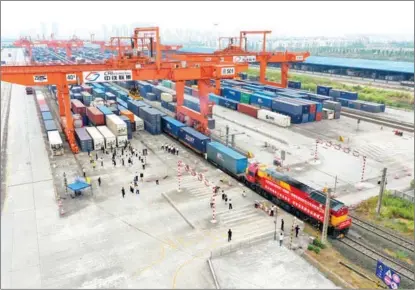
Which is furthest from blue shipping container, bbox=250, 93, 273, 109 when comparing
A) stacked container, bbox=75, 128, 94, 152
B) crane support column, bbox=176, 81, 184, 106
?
stacked container, bbox=75, 128, 94, 152

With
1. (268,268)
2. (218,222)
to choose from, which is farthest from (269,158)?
(268,268)

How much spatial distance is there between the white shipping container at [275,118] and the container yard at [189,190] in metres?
0.34

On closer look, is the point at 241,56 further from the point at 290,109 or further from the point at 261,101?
the point at 290,109

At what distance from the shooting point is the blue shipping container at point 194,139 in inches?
1610

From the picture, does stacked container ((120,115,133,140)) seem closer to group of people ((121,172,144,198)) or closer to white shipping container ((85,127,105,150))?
white shipping container ((85,127,105,150))

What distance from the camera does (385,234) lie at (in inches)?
996

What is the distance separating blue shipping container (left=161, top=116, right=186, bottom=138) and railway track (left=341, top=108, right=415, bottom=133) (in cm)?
3388

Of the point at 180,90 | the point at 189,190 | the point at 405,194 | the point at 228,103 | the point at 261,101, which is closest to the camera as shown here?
the point at 405,194

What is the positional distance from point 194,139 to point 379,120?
3616 cm

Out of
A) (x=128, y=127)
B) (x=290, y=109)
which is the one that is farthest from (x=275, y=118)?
(x=128, y=127)

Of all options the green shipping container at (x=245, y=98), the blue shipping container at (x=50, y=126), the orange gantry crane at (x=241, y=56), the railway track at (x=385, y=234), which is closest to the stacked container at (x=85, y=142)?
the blue shipping container at (x=50, y=126)

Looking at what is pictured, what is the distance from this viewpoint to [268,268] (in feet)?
67.6

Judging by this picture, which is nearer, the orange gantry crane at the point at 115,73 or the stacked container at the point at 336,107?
the orange gantry crane at the point at 115,73

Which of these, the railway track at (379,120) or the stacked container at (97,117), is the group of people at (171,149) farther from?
the railway track at (379,120)
